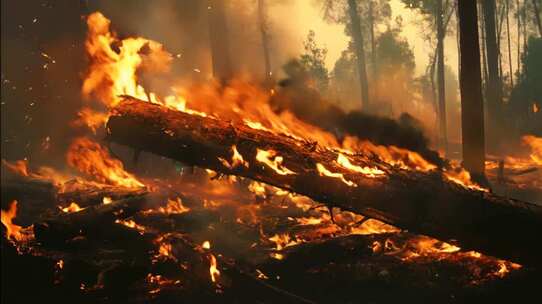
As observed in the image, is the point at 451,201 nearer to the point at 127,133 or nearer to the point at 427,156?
the point at 427,156

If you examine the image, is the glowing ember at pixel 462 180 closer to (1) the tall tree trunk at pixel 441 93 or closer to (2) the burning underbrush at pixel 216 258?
(2) the burning underbrush at pixel 216 258

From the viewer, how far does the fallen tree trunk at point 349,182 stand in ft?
17.5

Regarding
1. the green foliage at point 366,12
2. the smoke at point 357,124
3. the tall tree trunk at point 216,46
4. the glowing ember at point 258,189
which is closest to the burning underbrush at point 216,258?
the smoke at point 357,124

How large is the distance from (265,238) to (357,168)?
8.23 ft

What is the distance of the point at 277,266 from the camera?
602cm

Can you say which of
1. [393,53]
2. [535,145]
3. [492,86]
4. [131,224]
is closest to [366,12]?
[393,53]

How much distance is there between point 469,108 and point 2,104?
453 inches

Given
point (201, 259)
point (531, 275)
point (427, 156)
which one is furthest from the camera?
point (427, 156)

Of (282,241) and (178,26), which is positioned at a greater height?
(178,26)

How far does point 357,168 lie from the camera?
19.3ft

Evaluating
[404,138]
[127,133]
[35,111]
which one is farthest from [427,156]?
[35,111]

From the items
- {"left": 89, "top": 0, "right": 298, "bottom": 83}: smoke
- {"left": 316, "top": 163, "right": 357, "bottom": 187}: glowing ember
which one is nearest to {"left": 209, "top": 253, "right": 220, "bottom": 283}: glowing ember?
{"left": 316, "top": 163, "right": 357, "bottom": 187}: glowing ember

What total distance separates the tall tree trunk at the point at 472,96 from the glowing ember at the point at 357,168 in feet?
19.1

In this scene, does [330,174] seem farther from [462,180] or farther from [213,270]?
[462,180]
